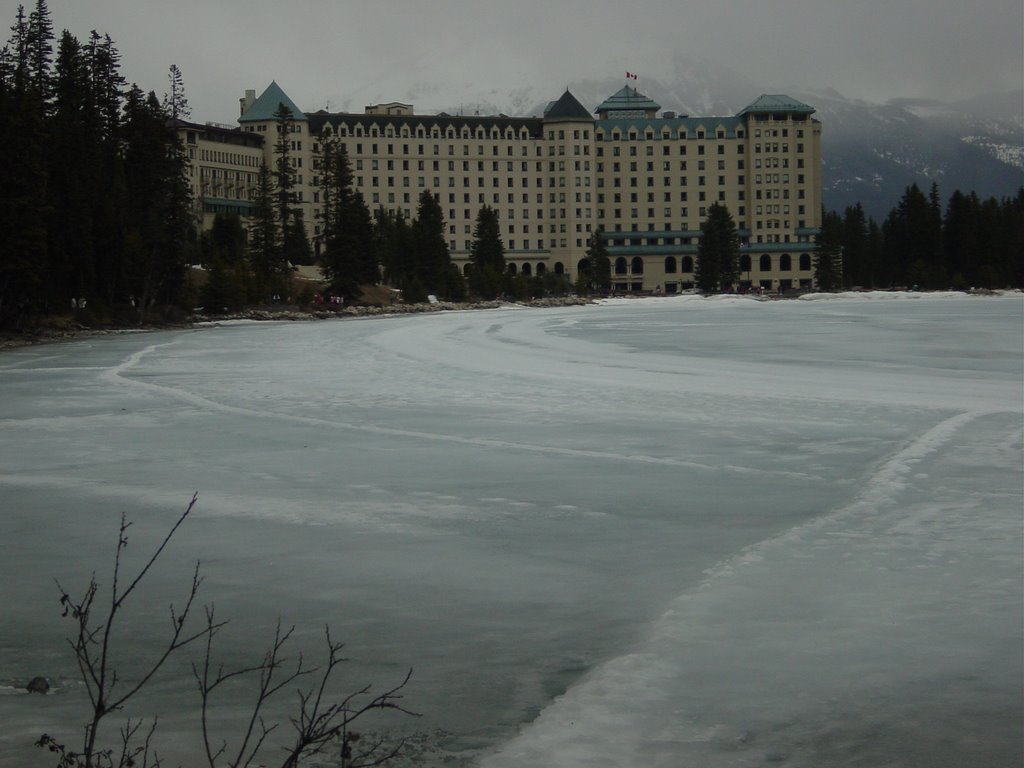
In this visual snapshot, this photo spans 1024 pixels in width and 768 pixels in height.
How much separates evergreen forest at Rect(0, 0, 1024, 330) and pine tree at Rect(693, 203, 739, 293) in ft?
74.9

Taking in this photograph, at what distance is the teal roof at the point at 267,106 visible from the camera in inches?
7544

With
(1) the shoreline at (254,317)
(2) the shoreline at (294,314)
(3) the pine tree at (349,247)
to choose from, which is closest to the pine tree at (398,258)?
(3) the pine tree at (349,247)

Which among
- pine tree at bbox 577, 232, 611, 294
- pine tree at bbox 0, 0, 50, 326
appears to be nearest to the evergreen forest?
pine tree at bbox 0, 0, 50, 326

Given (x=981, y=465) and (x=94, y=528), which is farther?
(x=981, y=465)

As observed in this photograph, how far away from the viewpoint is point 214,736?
18.0 feet

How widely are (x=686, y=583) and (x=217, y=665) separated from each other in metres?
3.07

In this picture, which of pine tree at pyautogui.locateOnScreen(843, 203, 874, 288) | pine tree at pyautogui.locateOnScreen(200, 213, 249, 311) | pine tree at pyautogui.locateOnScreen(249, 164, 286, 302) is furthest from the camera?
pine tree at pyautogui.locateOnScreen(843, 203, 874, 288)

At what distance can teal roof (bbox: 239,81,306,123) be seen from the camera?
191625 mm

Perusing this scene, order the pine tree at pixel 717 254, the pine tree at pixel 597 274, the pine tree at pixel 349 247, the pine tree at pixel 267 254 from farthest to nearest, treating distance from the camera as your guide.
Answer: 1. the pine tree at pixel 717 254
2. the pine tree at pixel 597 274
3. the pine tree at pixel 349 247
4. the pine tree at pixel 267 254

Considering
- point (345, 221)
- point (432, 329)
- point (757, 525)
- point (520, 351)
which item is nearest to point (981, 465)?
point (757, 525)

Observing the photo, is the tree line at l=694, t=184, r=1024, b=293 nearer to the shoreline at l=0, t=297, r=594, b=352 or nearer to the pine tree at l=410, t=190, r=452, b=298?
the shoreline at l=0, t=297, r=594, b=352

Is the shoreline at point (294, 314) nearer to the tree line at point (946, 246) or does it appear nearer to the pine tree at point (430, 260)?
the pine tree at point (430, 260)

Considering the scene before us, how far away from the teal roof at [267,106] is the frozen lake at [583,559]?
17764 centimetres

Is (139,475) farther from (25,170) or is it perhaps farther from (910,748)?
(25,170)
